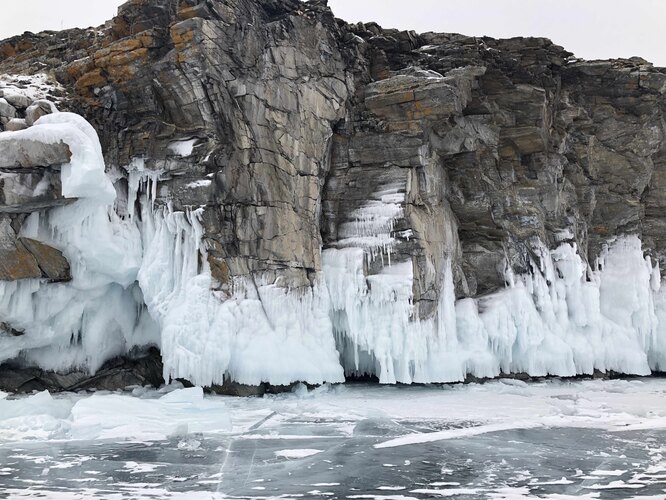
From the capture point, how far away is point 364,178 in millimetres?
19500

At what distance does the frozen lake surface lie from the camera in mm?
8656

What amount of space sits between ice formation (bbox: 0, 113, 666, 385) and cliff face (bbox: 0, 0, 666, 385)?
0.28 feet

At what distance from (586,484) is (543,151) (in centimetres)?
1593

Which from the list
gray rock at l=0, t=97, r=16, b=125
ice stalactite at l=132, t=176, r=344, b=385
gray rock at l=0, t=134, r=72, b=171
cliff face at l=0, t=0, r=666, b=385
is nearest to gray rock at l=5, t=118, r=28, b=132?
cliff face at l=0, t=0, r=666, b=385

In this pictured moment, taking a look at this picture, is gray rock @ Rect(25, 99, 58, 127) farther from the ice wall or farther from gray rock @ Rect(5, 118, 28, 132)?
the ice wall

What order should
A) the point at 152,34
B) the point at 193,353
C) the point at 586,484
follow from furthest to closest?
1. the point at 152,34
2. the point at 193,353
3. the point at 586,484

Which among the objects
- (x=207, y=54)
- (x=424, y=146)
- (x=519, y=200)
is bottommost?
(x=519, y=200)

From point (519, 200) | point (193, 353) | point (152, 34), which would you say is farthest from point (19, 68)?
point (519, 200)

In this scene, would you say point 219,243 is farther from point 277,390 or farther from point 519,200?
point 519,200

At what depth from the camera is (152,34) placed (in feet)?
56.5

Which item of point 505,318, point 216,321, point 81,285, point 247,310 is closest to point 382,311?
point 247,310

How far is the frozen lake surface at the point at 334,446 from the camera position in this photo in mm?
8656

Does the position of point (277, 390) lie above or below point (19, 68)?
below

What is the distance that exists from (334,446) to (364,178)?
34.2 ft
